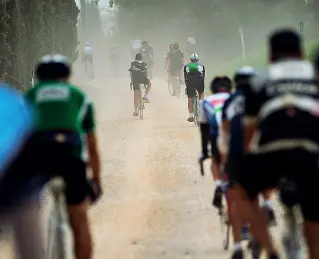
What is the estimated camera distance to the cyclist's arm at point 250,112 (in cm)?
482

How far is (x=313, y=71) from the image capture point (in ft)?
15.7

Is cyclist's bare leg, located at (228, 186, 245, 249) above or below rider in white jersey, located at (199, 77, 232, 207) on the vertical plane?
below

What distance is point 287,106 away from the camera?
4.61 meters

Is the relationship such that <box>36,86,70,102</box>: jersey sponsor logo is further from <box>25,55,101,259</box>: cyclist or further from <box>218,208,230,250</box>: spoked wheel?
<box>218,208,230,250</box>: spoked wheel

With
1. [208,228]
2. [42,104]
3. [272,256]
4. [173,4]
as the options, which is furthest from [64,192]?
[173,4]

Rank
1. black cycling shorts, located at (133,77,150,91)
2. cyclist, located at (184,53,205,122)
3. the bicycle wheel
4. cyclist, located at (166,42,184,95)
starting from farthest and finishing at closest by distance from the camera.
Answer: the bicycle wheel
cyclist, located at (166,42,184,95)
black cycling shorts, located at (133,77,150,91)
cyclist, located at (184,53,205,122)

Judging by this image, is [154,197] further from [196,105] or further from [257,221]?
[196,105]

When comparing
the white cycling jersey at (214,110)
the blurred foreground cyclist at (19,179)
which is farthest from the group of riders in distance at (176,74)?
the blurred foreground cyclist at (19,179)

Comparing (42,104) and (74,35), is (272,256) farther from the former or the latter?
(74,35)

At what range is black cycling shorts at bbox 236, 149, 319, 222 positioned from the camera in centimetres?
462

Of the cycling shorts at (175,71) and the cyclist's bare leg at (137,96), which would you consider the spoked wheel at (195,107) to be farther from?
the cycling shorts at (175,71)

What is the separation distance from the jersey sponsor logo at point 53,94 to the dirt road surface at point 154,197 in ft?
9.84

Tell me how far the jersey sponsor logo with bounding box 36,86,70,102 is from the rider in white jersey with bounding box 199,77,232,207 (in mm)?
2133

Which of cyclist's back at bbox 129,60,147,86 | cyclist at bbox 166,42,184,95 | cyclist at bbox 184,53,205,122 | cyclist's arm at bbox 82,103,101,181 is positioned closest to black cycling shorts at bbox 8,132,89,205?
cyclist's arm at bbox 82,103,101,181
